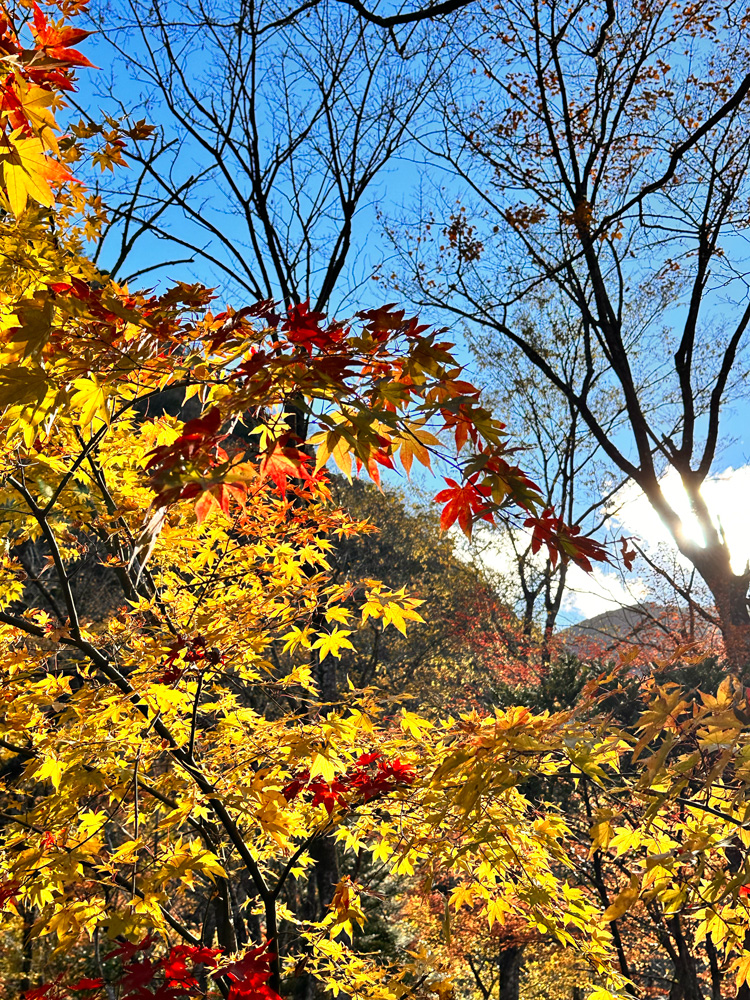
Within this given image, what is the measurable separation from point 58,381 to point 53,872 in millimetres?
1693

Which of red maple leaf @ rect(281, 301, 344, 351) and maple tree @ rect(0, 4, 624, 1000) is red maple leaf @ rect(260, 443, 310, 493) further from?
red maple leaf @ rect(281, 301, 344, 351)

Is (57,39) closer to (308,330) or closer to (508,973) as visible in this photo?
(308,330)

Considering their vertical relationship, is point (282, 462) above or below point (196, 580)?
below

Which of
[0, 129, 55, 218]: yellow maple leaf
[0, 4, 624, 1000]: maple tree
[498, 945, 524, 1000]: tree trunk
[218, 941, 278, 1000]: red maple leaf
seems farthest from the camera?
[498, 945, 524, 1000]: tree trunk

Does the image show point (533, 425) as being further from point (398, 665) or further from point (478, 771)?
point (478, 771)

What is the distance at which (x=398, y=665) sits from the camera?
45.9ft

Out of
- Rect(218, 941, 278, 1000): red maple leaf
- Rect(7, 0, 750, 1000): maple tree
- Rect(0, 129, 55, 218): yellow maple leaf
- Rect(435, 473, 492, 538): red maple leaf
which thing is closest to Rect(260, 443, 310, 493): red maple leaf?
Rect(7, 0, 750, 1000): maple tree

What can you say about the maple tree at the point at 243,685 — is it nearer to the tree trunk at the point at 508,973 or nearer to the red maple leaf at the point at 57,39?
the red maple leaf at the point at 57,39

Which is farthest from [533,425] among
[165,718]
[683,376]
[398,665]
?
[165,718]

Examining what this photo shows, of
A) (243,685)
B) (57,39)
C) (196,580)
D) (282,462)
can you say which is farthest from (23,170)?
(196,580)

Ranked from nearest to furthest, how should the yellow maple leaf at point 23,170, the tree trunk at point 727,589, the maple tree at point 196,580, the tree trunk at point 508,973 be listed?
the yellow maple leaf at point 23,170 < the maple tree at point 196,580 < the tree trunk at point 727,589 < the tree trunk at point 508,973

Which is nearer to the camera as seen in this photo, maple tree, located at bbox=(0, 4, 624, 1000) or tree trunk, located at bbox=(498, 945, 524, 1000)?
maple tree, located at bbox=(0, 4, 624, 1000)

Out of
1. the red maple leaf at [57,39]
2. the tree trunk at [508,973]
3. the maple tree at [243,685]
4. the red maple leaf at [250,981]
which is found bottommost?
the tree trunk at [508,973]

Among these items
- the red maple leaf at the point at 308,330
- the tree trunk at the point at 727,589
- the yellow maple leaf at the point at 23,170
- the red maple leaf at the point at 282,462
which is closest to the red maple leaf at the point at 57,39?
the yellow maple leaf at the point at 23,170
